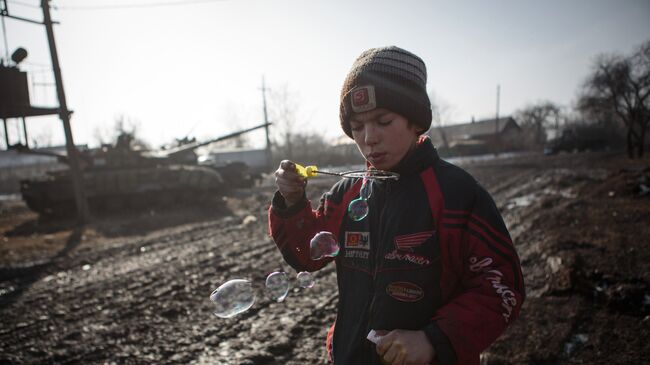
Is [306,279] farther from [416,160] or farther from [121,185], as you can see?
[121,185]

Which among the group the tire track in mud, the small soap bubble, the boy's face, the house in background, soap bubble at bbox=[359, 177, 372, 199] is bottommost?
the tire track in mud

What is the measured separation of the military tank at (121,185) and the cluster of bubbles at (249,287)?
11842mm

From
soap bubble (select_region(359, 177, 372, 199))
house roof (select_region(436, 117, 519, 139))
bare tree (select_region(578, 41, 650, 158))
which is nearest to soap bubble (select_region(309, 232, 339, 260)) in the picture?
soap bubble (select_region(359, 177, 372, 199))

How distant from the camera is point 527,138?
59812 millimetres

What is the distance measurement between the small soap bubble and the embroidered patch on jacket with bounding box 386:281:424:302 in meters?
0.37

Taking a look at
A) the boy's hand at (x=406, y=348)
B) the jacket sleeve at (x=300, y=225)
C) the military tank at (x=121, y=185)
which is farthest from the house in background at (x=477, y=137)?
the boy's hand at (x=406, y=348)

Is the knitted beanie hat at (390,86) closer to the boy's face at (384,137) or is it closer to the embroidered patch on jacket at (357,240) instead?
the boy's face at (384,137)

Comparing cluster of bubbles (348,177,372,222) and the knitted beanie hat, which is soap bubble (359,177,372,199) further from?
the knitted beanie hat

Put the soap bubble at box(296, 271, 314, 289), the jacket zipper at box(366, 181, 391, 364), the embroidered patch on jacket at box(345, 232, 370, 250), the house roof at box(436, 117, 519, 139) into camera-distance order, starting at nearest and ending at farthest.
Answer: the jacket zipper at box(366, 181, 391, 364)
the embroidered patch on jacket at box(345, 232, 370, 250)
the soap bubble at box(296, 271, 314, 289)
the house roof at box(436, 117, 519, 139)

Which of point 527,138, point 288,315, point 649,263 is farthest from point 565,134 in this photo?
point 288,315

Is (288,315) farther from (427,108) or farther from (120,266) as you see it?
(120,266)

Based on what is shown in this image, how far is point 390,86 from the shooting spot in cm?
158

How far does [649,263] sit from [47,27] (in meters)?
15.8

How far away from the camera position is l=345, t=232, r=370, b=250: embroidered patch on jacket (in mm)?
1667
